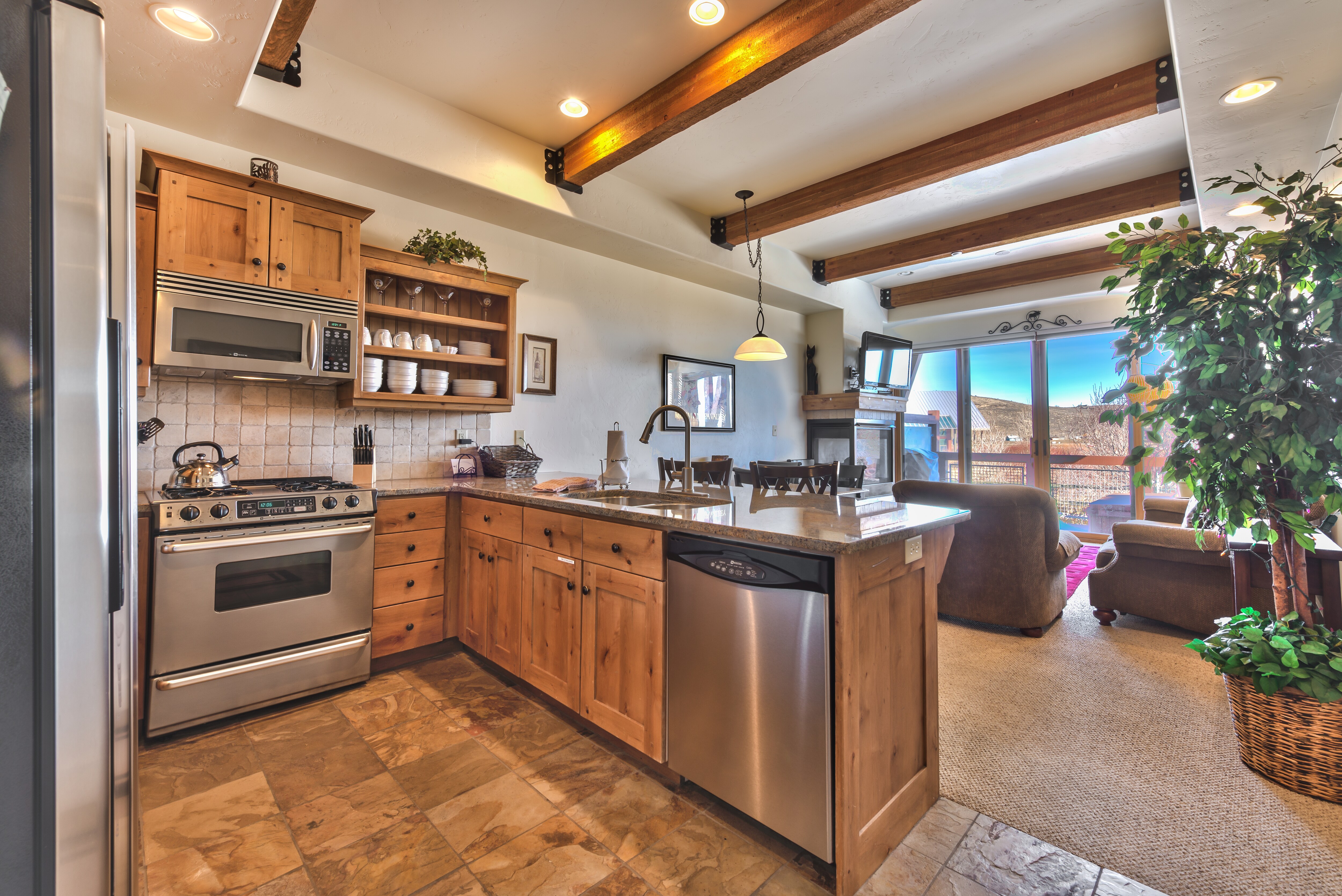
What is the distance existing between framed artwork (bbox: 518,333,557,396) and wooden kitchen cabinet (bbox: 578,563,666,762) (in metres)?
2.17

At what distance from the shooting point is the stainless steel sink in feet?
7.55

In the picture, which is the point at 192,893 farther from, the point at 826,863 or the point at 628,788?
the point at 826,863

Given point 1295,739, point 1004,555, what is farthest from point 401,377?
point 1295,739

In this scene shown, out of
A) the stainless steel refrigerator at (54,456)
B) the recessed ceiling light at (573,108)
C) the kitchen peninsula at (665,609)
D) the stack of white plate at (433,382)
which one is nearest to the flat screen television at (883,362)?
the recessed ceiling light at (573,108)

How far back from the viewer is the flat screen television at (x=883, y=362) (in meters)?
6.41

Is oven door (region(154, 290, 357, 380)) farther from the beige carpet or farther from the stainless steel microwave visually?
the beige carpet

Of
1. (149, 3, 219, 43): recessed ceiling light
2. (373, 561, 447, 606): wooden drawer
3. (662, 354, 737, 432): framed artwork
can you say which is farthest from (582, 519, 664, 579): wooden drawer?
(662, 354, 737, 432): framed artwork

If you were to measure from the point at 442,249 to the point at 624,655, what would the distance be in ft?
8.13

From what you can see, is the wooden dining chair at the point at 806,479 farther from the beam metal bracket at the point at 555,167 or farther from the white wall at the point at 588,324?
the beam metal bracket at the point at 555,167

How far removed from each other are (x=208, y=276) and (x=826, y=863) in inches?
126

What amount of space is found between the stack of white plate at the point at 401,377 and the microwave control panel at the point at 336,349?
0.91ft

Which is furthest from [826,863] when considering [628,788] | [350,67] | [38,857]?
[350,67]

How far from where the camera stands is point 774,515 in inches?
74.8

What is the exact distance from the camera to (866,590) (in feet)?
4.93
